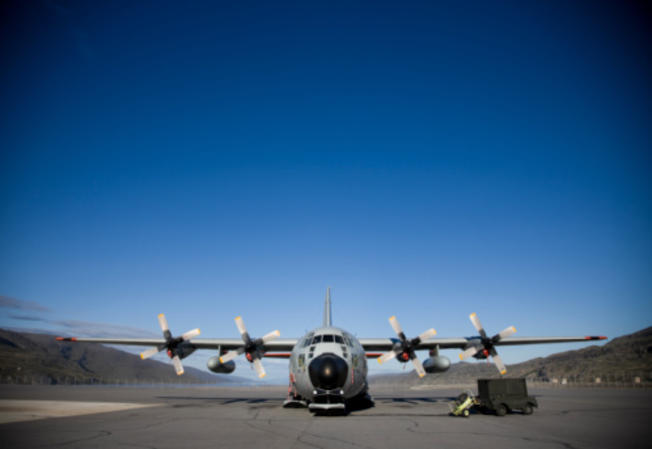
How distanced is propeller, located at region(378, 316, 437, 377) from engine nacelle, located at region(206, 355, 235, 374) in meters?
10.4

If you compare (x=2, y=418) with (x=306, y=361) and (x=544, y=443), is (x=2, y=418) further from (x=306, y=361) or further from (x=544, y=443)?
(x=544, y=443)

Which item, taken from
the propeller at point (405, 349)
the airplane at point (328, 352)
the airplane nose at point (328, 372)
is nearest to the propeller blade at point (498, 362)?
the airplane at point (328, 352)

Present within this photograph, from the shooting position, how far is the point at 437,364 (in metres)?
25.0

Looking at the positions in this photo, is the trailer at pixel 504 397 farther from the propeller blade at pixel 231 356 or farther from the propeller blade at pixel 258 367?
the propeller blade at pixel 231 356

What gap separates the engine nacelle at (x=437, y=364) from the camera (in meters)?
25.0

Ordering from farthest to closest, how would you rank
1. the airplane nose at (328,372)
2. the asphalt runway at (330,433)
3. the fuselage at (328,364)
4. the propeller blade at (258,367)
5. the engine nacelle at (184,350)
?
the engine nacelle at (184,350) < the propeller blade at (258,367) < the fuselage at (328,364) < the airplane nose at (328,372) < the asphalt runway at (330,433)

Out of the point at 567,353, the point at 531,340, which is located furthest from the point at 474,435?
the point at 567,353

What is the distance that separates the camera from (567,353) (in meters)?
176

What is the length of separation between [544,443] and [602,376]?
112 meters

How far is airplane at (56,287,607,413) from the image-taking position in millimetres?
16516

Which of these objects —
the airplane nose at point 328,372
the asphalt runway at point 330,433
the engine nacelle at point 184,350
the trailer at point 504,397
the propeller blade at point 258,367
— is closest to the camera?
the asphalt runway at point 330,433

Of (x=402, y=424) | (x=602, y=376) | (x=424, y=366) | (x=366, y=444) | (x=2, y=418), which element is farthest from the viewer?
(x=602, y=376)

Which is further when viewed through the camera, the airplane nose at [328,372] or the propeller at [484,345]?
the propeller at [484,345]

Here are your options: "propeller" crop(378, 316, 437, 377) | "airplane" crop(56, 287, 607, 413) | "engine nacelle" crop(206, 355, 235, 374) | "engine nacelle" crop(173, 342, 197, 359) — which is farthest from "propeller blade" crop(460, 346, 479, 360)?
"engine nacelle" crop(173, 342, 197, 359)
